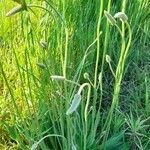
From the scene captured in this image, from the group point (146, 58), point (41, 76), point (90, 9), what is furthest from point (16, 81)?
point (146, 58)

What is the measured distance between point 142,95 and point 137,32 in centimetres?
37

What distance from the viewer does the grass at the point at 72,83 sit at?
124 cm

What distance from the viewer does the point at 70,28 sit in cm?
167

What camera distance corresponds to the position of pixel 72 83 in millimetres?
1142

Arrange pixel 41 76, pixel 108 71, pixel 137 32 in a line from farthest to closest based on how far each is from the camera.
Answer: pixel 137 32 → pixel 108 71 → pixel 41 76

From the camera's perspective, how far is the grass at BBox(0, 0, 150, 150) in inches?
49.0

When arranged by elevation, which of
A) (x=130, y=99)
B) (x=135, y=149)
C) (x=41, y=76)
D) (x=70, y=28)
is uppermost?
(x=70, y=28)

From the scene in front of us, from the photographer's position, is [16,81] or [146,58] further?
[146,58]

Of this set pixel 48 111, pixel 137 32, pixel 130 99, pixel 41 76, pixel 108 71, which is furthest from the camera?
pixel 137 32

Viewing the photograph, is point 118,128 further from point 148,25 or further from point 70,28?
point 148,25

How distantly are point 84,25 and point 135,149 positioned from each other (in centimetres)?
58

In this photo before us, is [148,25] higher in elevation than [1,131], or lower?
higher

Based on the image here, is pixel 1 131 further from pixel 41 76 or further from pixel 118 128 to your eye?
pixel 118 128

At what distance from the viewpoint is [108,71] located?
1.74 metres
